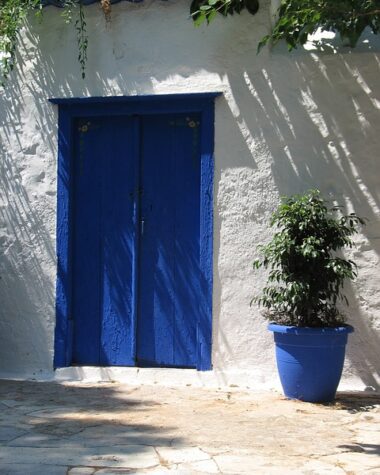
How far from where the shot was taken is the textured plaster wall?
602 centimetres

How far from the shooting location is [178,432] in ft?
15.7

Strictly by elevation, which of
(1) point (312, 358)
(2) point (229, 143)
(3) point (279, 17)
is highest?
(3) point (279, 17)

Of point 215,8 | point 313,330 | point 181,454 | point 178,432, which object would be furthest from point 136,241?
point 181,454

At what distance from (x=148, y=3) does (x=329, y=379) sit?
3394 mm

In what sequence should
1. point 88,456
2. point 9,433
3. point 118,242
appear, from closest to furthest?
point 88,456 → point 9,433 → point 118,242

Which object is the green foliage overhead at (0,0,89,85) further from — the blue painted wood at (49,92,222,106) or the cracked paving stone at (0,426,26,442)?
the cracked paving stone at (0,426,26,442)

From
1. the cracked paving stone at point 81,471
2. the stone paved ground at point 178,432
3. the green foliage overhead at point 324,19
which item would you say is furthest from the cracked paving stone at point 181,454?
the green foliage overhead at point 324,19

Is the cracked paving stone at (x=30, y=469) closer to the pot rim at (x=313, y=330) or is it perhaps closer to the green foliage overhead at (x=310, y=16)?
the pot rim at (x=313, y=330)

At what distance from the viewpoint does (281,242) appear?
551 centimetres

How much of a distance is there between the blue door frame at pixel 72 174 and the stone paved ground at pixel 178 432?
0.51 m

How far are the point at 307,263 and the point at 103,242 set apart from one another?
1.89 metres

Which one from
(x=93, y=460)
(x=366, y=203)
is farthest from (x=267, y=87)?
(x=93, y=460)

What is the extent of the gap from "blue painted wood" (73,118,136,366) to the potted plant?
140 cm

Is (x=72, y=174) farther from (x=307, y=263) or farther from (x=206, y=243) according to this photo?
(x=307, y=263)
